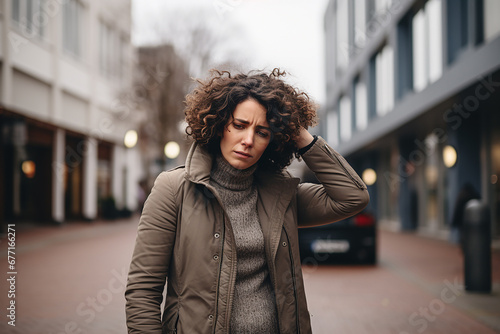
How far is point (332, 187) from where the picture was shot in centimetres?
217

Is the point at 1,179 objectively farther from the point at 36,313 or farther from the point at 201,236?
the point at 201,236

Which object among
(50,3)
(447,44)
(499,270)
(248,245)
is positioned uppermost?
(50,3)

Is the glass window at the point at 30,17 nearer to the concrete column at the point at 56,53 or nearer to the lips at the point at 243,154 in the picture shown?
the concrete column at the point at 56,53

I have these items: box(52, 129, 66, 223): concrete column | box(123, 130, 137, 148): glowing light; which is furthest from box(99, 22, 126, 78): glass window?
box(123, 130, 137, 148): glowing light

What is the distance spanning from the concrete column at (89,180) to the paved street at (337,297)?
1369cm

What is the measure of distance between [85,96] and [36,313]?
19.9m

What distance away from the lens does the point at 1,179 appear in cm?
1588

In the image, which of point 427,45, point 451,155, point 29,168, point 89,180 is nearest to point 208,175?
point 451,155

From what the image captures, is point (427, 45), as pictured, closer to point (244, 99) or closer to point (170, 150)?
point (170, 150)

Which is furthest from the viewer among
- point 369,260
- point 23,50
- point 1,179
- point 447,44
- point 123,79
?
point 123,79

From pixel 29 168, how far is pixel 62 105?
339cm

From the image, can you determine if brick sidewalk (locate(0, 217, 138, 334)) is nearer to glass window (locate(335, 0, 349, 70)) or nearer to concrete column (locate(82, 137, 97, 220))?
concrete column (locate(82, 137, 97, 220))

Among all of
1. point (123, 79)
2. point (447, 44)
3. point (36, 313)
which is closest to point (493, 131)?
point (447, 44)

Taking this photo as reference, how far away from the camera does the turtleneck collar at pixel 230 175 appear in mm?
2041
